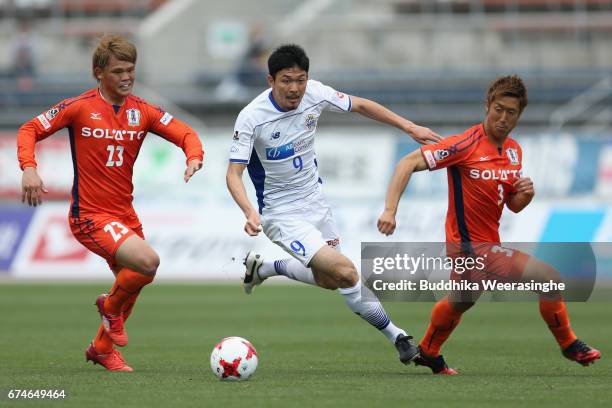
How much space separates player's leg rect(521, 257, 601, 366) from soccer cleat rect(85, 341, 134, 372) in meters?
3.36

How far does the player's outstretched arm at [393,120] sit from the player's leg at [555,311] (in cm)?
126

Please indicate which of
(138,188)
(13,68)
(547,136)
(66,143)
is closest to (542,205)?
(547,136)

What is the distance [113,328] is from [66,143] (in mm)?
15753

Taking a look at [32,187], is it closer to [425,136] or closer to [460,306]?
[425,136]

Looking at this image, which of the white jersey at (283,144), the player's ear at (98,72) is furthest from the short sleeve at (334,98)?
the player's ear at (98,72)

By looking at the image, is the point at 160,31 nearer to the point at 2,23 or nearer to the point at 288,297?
the point at 2,23

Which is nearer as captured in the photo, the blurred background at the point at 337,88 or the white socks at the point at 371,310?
the white socks at the point at 371,310

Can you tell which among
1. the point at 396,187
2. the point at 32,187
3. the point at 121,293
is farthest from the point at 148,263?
the point at 396,187

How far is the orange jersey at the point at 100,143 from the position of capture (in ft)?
29.4

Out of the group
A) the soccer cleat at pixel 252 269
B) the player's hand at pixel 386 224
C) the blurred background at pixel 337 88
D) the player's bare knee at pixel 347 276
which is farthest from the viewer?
the blurred background at pixel 337 88

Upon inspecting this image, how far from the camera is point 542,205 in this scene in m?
21.0

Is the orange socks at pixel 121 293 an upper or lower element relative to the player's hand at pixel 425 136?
lower

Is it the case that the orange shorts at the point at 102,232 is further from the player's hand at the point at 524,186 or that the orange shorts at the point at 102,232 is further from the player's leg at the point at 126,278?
the player's hand at the point at 524,186

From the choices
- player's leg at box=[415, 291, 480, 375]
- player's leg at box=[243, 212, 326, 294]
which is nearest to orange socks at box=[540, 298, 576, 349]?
player's leg at box=[415, 291, 480, 375]
